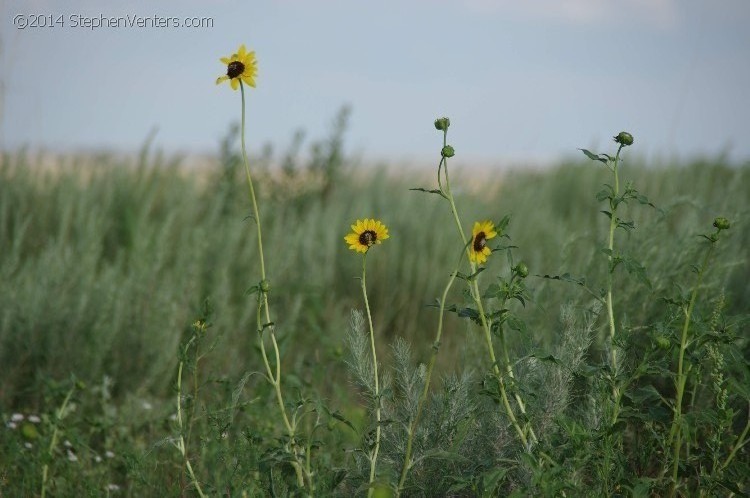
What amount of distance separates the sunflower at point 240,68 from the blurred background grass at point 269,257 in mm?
342

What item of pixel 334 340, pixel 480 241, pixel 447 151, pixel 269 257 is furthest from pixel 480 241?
pixel 269 257

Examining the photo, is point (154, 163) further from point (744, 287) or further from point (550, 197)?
point (744, 287)

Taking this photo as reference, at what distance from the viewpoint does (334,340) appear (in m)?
3.98

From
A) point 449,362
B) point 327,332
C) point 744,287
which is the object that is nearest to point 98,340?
point 327,332

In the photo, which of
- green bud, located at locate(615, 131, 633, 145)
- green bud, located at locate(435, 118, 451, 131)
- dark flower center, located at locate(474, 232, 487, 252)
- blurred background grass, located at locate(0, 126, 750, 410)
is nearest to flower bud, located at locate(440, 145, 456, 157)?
green bud, located at locate(435, 118, 451, 131)

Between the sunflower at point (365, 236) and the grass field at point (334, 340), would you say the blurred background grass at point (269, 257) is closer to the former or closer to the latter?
the grass field at point (334, 340)

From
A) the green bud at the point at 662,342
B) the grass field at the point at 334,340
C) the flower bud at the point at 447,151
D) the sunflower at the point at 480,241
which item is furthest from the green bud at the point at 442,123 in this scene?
the green bud at the point at 662,342

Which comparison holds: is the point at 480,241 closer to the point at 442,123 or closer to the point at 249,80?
the point at 442,123

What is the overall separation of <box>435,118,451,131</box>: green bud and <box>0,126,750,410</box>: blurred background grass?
0.29 m

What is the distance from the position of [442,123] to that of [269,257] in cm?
263

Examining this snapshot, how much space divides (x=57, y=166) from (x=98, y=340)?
2.96 m

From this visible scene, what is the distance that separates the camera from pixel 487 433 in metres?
2.08

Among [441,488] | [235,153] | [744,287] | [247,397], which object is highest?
[235,153]

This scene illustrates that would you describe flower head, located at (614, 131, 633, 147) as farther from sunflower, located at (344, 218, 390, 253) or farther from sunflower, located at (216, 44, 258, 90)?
sunflower, located at (216, 44, 258, 90)
